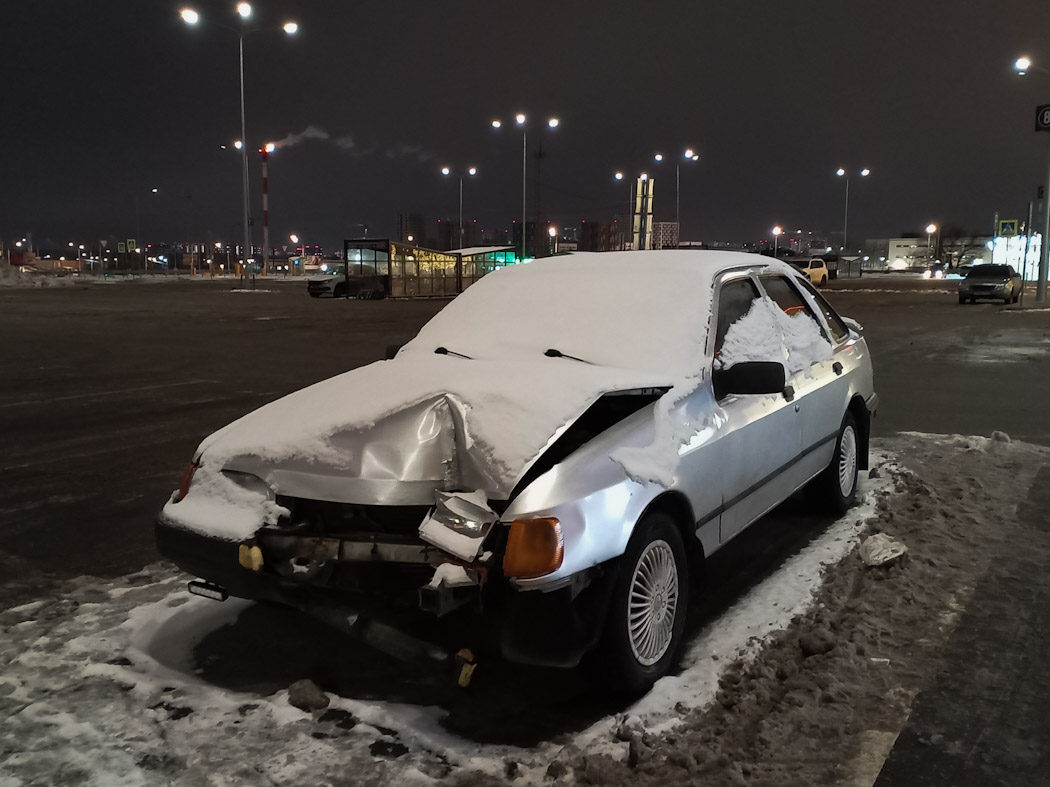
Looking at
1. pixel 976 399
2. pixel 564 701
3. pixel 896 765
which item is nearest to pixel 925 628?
pixel 896 765

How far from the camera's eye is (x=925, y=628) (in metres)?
3.82

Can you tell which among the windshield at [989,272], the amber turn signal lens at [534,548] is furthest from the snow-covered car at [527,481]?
the windshield at [989,272]

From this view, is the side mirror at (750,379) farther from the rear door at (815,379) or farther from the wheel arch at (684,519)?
the rear door at (815,379)

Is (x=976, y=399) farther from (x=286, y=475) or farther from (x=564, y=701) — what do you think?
(x=286, y=475)

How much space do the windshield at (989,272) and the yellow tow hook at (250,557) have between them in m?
33.8

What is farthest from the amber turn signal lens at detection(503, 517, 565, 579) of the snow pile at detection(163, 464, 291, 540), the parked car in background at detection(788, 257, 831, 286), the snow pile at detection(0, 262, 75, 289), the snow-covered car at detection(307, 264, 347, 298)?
the snow pile at detection(0, 262, 75, 289)

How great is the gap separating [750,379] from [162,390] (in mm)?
9155

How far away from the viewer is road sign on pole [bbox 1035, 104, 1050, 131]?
25500mm

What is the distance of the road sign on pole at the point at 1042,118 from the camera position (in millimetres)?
25500

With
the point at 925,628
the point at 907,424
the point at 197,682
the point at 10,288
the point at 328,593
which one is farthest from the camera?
the point at 10,288

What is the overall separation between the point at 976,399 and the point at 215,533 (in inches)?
383

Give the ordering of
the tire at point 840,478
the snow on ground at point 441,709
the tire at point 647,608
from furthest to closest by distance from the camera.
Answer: the tire at point 840,478, the tire at point 647,608, the snow on ground at point 441,709

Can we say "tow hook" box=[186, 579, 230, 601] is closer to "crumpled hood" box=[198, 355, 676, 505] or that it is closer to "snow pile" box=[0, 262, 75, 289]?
"crumpled hood" box=[198, 355, 676, 505]

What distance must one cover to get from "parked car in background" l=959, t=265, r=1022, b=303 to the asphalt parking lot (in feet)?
22.4
